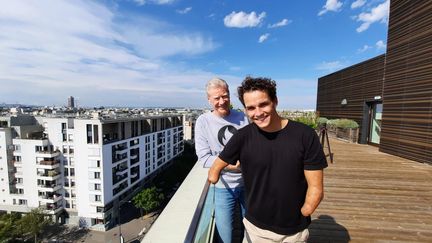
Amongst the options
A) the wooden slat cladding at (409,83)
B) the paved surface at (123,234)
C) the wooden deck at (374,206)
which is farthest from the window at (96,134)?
the wooden slat cladding at (409,83)

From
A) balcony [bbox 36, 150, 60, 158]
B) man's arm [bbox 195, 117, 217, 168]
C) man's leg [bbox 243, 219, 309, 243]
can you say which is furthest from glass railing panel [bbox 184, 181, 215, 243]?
balcony [bbox 36, 150, 60, 158]

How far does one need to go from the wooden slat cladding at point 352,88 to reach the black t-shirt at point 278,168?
1201 centimetres

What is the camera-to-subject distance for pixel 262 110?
1.34 meters

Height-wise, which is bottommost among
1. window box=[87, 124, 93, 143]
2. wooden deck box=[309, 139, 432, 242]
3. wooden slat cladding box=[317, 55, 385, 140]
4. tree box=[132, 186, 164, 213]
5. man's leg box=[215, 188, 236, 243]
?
tree box=[132, 186, 164, 213]

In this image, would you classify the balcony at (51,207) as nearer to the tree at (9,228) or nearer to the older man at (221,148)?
the tree at (9,228)

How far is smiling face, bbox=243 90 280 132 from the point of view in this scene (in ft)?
4.40

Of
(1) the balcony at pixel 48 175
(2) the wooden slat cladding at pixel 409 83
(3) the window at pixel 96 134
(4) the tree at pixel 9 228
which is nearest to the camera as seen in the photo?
(2) the wooden slat cladding at pixel 409 83

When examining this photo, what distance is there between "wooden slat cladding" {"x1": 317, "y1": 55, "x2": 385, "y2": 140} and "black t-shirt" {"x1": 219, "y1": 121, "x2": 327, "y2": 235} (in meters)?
12.0

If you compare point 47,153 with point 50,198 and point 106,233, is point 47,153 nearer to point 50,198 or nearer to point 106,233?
point 50,198

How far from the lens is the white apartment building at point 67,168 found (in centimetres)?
2223

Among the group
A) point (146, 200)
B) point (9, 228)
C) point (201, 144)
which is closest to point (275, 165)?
point (201, 144)

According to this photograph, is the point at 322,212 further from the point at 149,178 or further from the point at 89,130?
the point at 149,178

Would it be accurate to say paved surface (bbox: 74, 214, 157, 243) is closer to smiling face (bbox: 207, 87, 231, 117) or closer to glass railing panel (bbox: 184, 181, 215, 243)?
glass railing panel (bbox: 184, 181, 215, 243)

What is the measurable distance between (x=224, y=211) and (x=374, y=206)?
110 inches
